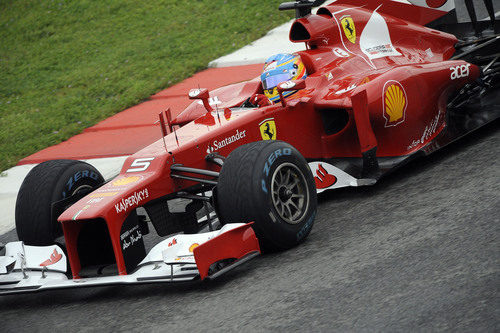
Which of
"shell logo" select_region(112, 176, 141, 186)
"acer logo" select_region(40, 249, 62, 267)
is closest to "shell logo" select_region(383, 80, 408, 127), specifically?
"shell logo" select_region(112, 176, 141, 186)

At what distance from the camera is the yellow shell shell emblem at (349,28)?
22.1 ft

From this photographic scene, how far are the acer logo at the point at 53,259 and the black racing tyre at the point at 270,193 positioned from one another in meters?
1.14

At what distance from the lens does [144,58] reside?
522 inches

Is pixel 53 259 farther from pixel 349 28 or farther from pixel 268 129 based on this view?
pixel 349 28

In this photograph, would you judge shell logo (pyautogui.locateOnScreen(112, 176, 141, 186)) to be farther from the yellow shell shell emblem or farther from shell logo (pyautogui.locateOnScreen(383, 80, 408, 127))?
the yellow shell shell emblem

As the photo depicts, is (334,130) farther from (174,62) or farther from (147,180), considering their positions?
(174,62)

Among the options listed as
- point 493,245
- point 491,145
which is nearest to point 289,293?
point 493,245

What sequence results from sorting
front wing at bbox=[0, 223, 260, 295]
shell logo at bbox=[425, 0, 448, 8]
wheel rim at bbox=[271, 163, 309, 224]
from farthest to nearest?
1. shell logo at bbox=[425, 0, 448, 8]
2. wheel rim at bbox=[271, 163, 309, 224]
3. front wing at bbox=[0, 223, 260, 295]

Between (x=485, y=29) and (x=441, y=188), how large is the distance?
2825mm

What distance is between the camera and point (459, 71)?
6418 millimetres

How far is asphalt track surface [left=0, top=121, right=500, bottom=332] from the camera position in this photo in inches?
146

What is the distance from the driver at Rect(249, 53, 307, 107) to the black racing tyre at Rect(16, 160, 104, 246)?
5.22ft

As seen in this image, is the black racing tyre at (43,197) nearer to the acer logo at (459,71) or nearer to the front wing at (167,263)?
the front wing at (167,263)

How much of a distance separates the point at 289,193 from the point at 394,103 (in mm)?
1555
